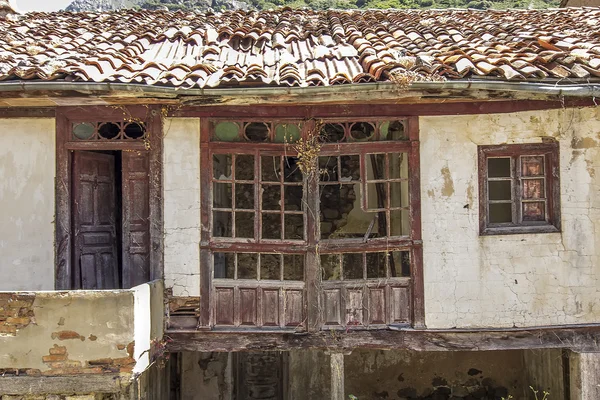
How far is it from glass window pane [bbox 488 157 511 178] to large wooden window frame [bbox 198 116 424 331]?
4.82ft

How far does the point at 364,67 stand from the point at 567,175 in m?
2.83

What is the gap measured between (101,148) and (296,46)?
2.91 metres

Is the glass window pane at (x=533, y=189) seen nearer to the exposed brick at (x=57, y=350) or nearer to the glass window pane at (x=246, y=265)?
the glass window pane at (x=246, y=265)

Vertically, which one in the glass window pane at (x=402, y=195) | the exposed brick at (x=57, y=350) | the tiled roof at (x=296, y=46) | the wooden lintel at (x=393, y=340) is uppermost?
the tiled roof at (x=296, y=46)

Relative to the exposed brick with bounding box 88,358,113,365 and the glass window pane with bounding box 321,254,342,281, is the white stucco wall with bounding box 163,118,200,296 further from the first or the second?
the glass window pane with bounding box 321,254,342,281

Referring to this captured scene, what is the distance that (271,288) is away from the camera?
6.42 metres

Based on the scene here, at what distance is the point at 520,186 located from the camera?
254 inches

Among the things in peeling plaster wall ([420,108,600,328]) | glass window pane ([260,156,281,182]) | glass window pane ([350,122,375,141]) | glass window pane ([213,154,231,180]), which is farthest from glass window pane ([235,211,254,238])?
peeling plaster wall ([420,108,600,328])

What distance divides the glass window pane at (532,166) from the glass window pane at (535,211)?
14.8 inches

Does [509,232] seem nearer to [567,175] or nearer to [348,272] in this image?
[567,175]

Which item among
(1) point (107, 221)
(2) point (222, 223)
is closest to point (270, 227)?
(2) point (222, 223)

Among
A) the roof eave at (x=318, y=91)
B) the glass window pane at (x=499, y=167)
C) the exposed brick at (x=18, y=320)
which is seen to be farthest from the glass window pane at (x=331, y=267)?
the exposed brick at (x=18, y=320)

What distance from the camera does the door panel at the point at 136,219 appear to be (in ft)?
21.5

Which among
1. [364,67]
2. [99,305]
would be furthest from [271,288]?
[364,67]
